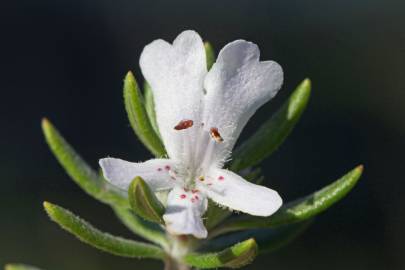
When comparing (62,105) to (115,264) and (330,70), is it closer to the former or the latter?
(115,264)

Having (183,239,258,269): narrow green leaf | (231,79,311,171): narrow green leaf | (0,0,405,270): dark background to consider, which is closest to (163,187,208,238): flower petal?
(183,239,258,269): narrow green leaf

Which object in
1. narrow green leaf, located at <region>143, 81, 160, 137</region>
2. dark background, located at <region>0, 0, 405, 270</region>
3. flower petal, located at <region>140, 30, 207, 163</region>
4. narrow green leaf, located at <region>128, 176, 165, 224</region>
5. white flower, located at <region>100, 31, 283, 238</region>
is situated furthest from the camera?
dark background, located at <region>0, 0, 405, 270</region>

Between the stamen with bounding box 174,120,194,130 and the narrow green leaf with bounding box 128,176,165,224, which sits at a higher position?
the stamen with bounding box 174,120,194,130

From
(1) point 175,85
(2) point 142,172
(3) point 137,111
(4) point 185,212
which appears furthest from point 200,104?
(4) point 185,212

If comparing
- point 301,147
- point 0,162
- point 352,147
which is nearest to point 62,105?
point 0,162

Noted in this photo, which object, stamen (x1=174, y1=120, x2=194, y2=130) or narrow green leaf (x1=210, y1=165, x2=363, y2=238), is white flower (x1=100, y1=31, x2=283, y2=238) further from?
narrow green leaf (x1=210, y1=165, x2=363, y2=238)

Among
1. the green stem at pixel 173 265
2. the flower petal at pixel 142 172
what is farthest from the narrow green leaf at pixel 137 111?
the green stem at pixel 173 265
